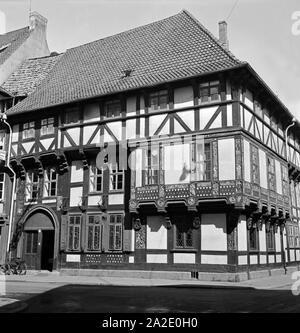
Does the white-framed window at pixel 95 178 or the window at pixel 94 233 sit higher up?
the white-framed window at pixel 95 178

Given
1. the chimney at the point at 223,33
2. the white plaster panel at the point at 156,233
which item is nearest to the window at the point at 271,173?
the white plaster panel at the point at 156,233

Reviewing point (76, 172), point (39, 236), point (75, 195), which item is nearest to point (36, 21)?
point (76, 172)

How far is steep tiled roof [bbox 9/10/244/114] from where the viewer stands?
2253 centimetres

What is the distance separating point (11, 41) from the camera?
34562 millimetres

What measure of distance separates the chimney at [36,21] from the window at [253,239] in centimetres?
2229

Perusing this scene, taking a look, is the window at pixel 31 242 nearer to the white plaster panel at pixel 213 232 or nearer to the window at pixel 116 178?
the window at pixel 116 178

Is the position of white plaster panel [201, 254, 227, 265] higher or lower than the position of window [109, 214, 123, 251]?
lower

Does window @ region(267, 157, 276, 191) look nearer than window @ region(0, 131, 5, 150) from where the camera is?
Yes

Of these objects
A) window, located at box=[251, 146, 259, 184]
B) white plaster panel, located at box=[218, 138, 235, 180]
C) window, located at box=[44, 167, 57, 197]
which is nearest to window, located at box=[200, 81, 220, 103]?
white plaster panel, located at box=[218, 138, 235, 180]

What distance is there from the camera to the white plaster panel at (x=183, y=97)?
71.1ft

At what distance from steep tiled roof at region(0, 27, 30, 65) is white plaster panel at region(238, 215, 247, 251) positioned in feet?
65.5

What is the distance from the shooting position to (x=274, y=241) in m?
24.8

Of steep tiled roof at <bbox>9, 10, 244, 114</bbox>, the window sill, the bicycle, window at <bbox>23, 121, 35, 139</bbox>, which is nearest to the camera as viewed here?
the window sill

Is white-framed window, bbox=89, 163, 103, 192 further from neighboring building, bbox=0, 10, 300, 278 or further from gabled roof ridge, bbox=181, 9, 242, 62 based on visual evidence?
gabled roof ridge, bbox=181, 9, 242, 62
